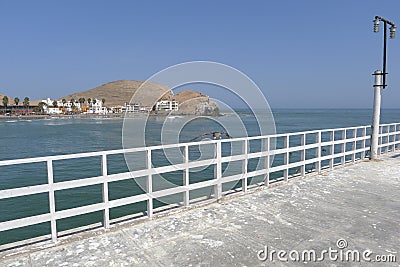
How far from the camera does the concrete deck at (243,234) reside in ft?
9.68

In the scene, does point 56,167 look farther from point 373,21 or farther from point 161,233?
point 373,21

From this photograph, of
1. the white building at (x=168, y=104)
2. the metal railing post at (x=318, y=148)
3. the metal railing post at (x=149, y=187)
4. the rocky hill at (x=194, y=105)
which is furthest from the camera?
the rocky hill at (x=194, y=105)

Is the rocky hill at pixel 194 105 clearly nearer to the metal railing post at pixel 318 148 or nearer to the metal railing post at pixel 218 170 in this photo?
the metal railing post at pixel 318 148

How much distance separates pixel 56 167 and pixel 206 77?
12.5m

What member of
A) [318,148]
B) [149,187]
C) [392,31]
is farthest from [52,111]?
[149,187]

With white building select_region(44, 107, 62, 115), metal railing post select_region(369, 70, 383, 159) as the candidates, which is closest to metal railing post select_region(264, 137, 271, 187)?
metal railing post select_region(369, 70, 383, 159)

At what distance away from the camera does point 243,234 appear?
353 cm

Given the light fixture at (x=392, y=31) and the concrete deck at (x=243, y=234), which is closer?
the concrete deck at (x=243, y=234)

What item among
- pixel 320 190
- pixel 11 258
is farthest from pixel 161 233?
pixel 320 190

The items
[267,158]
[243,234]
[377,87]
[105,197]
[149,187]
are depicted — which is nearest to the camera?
[243,234]

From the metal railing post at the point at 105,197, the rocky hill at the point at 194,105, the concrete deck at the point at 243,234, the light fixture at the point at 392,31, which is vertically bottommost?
the concrete deck at the point at 243,234

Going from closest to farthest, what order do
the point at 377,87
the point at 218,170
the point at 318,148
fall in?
the point at 218,170
the point at 318,148
the point at 377,87

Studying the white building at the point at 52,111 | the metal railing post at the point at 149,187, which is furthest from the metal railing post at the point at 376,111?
the white building at the point at 52,111

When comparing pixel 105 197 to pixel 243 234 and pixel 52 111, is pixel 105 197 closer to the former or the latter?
pixel 243 234
